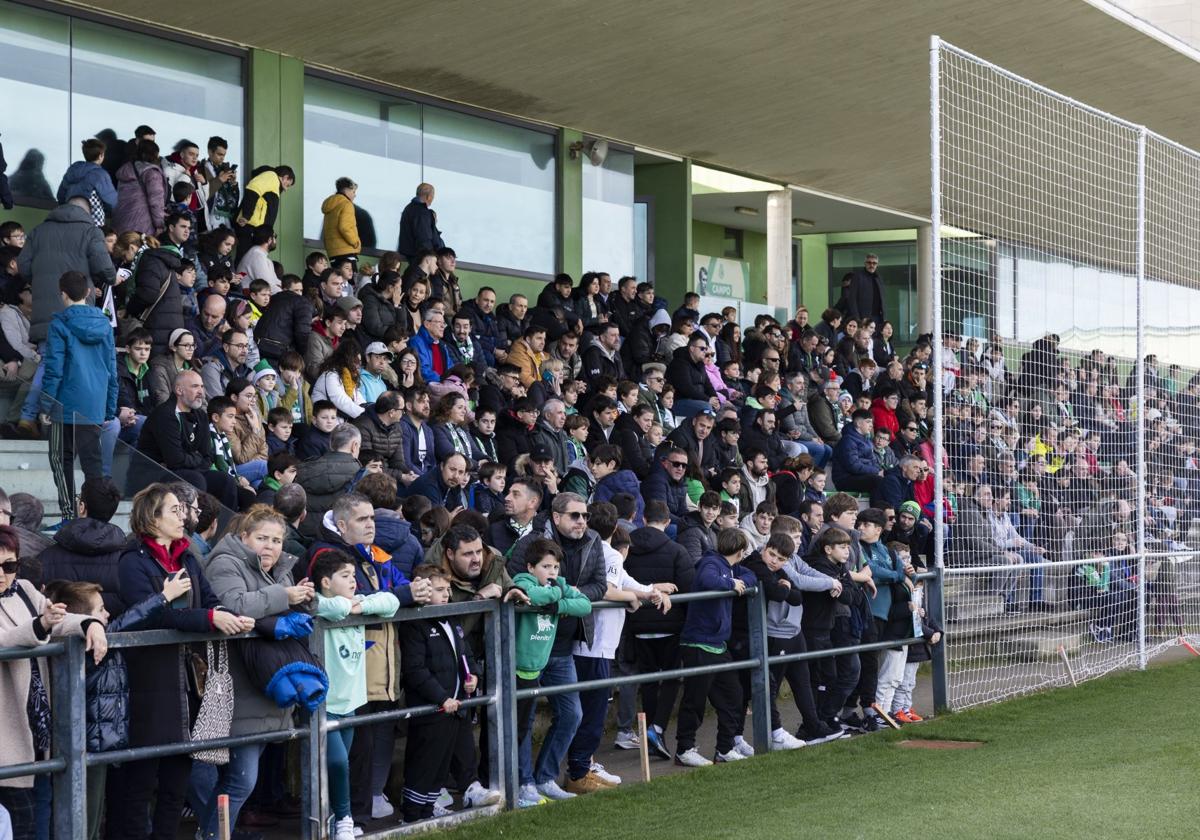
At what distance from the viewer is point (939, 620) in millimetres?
11500

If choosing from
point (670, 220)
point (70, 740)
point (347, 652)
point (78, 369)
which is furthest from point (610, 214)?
point (70, 740)

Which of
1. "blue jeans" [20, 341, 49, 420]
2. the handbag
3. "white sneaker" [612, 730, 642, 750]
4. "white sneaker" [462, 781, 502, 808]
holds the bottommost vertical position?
"white sneaker" [612, 730, 642, 750]

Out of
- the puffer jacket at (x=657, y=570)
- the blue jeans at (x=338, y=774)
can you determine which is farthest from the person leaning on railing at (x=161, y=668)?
the puffer jacket at (x=657, y=570)

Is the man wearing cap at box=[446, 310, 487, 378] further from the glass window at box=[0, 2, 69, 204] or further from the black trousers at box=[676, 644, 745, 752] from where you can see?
the black trousers at box=[676, 644, 745, 752]

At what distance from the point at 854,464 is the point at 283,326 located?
21.4 feet

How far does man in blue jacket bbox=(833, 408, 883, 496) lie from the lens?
16641 mm

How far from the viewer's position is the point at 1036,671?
12641mm

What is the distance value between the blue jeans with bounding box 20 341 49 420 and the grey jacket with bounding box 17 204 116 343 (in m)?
1.07

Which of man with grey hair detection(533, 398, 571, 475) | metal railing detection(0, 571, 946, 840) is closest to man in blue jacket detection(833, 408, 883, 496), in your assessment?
man with grey hair detection(533, 398, 571, 475)

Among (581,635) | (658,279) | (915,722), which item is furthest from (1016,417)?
(658,279)

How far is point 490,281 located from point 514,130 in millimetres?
2050

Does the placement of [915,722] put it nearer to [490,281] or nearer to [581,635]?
[581,635]

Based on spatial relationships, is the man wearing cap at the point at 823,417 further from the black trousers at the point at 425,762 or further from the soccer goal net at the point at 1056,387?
the black trousers at the point at 425,762

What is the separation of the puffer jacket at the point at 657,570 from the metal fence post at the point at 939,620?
2.25 m
